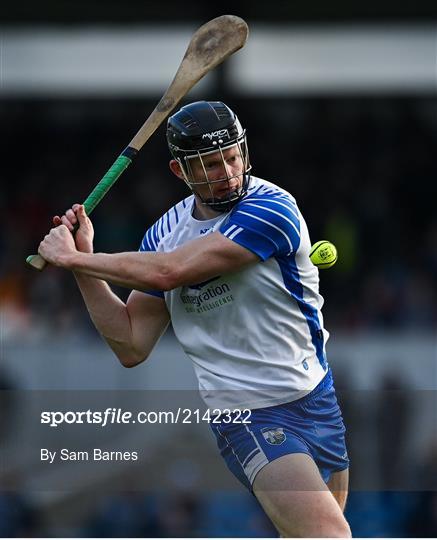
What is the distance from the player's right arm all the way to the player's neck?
0.36m

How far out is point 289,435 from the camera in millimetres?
4367

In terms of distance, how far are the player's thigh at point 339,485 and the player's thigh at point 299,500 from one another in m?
0.41

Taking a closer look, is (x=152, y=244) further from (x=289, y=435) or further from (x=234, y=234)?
(x=289, y=435)

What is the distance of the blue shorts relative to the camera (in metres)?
4.34

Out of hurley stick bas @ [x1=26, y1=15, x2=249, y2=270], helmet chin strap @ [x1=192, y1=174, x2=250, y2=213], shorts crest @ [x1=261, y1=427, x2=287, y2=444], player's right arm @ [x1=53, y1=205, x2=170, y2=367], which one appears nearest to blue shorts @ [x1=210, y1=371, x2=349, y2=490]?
shorts crest @ [x1=261, y1=427, x2=287, y2=444]

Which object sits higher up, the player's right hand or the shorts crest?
the player's right hand

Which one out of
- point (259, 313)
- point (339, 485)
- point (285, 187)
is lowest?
point (285, 187)

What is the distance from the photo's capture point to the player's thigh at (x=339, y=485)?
4.67 meters

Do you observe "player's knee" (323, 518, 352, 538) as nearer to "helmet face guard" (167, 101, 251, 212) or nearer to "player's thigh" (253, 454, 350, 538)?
"player's thigh" (253, 454, 350, 538)

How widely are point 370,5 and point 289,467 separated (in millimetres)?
9698

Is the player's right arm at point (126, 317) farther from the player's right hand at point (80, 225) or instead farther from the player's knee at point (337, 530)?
the player's knee at point (337, 530)

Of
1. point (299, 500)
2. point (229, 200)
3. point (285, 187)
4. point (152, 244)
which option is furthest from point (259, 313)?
point (285, 187)

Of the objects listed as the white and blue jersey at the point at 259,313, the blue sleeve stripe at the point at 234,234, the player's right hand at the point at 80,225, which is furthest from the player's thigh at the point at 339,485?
the player's right hand at the point at 80,225

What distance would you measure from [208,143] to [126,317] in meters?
0.76
